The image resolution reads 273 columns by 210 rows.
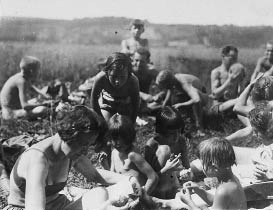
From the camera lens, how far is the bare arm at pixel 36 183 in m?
3.87

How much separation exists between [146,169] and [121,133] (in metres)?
0.41

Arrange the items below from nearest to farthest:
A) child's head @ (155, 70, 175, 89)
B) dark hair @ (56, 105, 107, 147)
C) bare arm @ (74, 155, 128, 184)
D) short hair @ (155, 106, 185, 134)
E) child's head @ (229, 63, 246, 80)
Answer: dark hair @ (56, 105, 107, 147)
bare arm @ (74, 155, 128, 184)
short hair @ (155, 106, 185, 134)
child's head @ (155, 70, 175, 89)
child's head @ (229, 63, 246, 80)

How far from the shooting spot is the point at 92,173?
461 cm

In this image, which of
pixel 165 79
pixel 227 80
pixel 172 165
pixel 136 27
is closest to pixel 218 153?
pixel 172 165

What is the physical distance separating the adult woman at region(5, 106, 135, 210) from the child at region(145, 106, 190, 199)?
109 cm

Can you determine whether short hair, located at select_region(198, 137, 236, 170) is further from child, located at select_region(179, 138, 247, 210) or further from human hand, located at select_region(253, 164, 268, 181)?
human hand, located at select_region(253, 164, 268, 181)

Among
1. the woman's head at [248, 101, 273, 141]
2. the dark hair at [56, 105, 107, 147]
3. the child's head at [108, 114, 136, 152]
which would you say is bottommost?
the child's head at [108, 114, 136, 152]

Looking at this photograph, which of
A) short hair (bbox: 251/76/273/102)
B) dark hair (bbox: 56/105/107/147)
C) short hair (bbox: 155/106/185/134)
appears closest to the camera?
dark hair (bbox: 56/105/107/147)

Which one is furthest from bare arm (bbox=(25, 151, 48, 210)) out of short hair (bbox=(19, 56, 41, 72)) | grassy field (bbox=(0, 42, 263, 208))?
grassy field (bbox=(0, 42, 263, 208))

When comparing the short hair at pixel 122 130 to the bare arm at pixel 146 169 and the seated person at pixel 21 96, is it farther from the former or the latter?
the seated person at pixel 21 96

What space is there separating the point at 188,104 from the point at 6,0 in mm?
3916

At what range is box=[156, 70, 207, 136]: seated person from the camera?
862cm

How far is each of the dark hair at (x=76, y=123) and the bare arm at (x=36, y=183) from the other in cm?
25

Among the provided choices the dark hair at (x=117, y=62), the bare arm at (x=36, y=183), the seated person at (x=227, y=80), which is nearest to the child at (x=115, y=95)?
the dark hair at (x=117, y=62)
